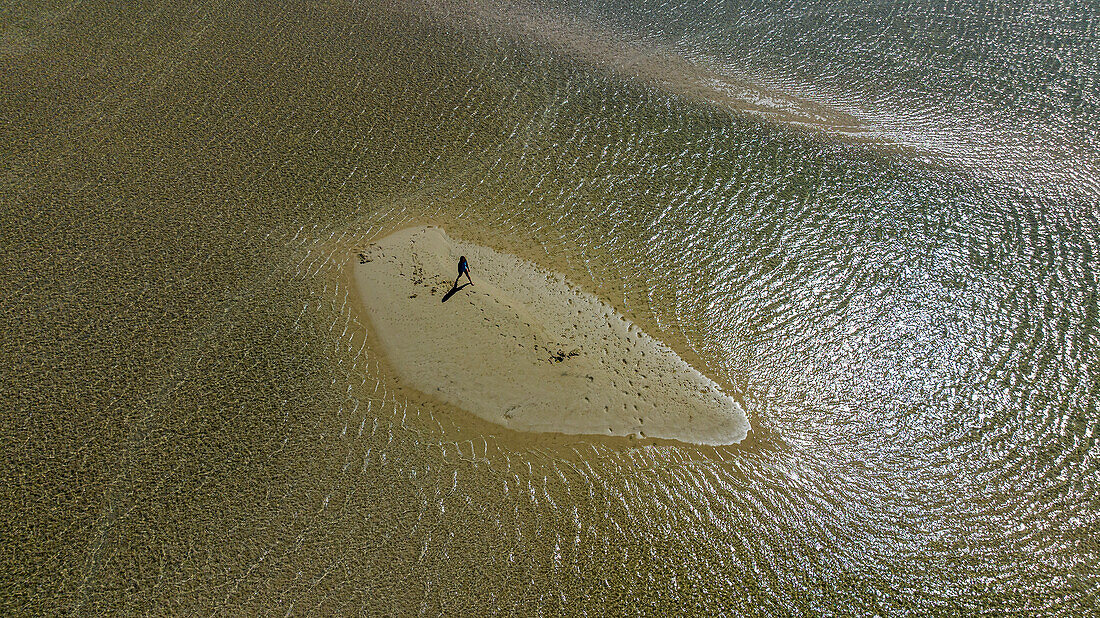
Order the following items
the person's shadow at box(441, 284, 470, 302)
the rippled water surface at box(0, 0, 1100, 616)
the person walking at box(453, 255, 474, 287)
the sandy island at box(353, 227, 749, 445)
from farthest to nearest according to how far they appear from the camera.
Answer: the person's shadow at box(441, 284, 470, 302) → the person walking at box(453, 255, 474, 287) → the sandy island at box(353, 227, 749, 445) → the rippled water surface at box(0, 0, 1100, 616)

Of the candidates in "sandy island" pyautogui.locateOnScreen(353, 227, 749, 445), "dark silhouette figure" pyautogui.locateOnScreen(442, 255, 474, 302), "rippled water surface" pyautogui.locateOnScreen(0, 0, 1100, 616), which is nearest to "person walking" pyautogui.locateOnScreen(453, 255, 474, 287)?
"dark silhouette figure" pyautogui.locateOnScreen(442, 255, 474, 302)

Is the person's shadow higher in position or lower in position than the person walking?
lower

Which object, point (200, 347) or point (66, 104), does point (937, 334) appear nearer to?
point (200, 347)

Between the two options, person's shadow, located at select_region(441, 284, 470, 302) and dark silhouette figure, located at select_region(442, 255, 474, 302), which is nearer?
Result: dark silhouette figure, located at select_region(442, 255, 474, 302)

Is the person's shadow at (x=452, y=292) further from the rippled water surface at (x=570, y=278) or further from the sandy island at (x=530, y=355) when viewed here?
the rippled water surface at (x=570, y=278)

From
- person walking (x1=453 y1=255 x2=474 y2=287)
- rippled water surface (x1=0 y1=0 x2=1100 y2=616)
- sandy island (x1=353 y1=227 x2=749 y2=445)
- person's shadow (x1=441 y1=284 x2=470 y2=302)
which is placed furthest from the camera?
person's shadow (x1=441 y1=284 x2=470 y2=302)

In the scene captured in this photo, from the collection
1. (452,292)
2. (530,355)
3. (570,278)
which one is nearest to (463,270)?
(452,292)

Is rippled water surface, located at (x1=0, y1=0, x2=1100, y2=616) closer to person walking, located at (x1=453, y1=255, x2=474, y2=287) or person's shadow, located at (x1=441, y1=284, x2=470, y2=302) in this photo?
person walking, located at (x1=453, y1=255, x2=474, y2=287)
